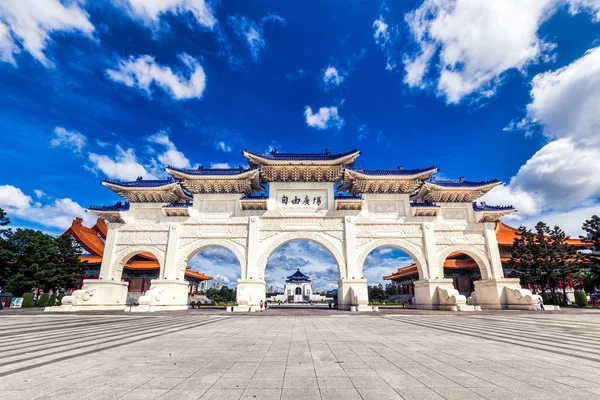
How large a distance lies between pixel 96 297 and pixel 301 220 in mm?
14098

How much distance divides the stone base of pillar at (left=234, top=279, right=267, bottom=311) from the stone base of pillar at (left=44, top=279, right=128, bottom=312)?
8.12m

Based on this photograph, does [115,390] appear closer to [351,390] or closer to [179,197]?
[351,390]

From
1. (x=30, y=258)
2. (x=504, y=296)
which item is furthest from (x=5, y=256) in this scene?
(x=504, y=296)

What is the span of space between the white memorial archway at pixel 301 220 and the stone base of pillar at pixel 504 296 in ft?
0.47

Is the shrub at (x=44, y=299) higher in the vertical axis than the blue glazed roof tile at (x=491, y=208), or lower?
lower

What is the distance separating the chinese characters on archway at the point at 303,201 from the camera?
2181 cm

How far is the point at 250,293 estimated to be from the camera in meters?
19.1

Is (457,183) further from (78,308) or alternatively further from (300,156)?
(78,308)

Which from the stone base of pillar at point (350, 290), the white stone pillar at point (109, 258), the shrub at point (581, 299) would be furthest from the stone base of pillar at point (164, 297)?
the shrub at point (581, 299)

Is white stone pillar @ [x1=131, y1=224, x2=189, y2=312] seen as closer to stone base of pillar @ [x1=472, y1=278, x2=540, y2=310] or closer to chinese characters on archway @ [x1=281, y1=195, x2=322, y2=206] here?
chinese characters on archway @ [x1=281, y1=195, x2=322, y2=206]

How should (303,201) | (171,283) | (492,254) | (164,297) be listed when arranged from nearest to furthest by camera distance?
(164,297), (171,283), (492,254), (303,201)

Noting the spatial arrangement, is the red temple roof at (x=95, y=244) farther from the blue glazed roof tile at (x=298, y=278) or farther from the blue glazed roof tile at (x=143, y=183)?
the blue glazed roof tile at (x=298, y=278)

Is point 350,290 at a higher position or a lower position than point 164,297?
higher

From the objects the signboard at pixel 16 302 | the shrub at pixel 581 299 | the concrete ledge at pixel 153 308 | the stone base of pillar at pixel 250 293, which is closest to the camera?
the concrete ledge at pixel 153 308
